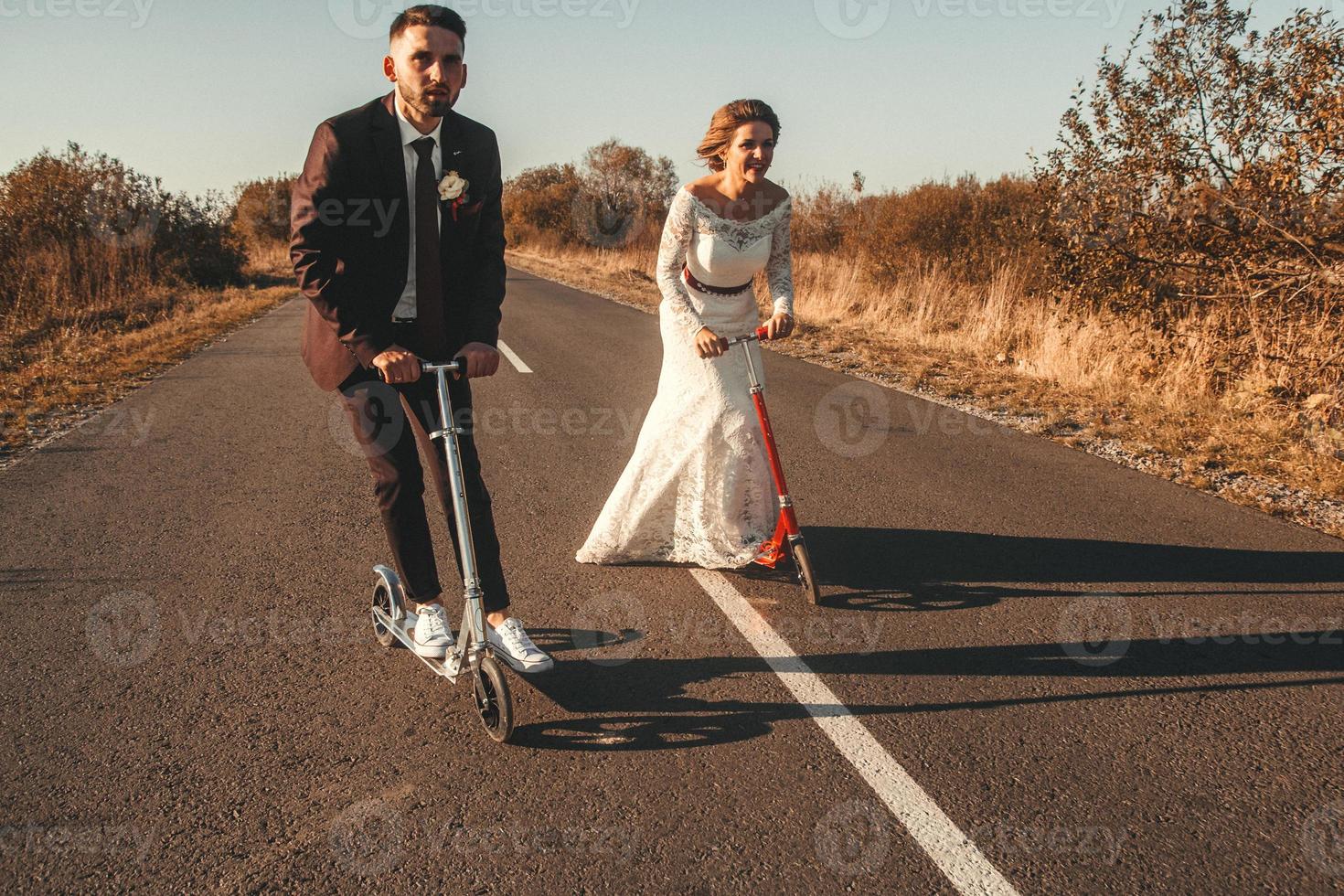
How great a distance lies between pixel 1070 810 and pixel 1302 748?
978 millimetres

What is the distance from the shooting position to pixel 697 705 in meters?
3.35

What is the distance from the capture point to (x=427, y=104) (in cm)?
301

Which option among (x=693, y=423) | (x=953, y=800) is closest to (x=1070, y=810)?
(x=953, y=800)

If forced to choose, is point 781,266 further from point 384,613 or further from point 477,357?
point 384,613

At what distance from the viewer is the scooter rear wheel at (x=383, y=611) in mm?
3801

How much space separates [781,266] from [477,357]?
6.49 feet

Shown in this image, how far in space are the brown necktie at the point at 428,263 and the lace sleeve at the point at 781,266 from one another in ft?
6.02

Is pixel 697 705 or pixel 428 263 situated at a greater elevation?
pixel 428 263

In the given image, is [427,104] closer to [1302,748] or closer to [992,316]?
[1302,748]

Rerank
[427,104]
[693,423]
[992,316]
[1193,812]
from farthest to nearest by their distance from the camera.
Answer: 1. [992,316]
2. [693,423]
3. [427,104]
4. [1193,812]
